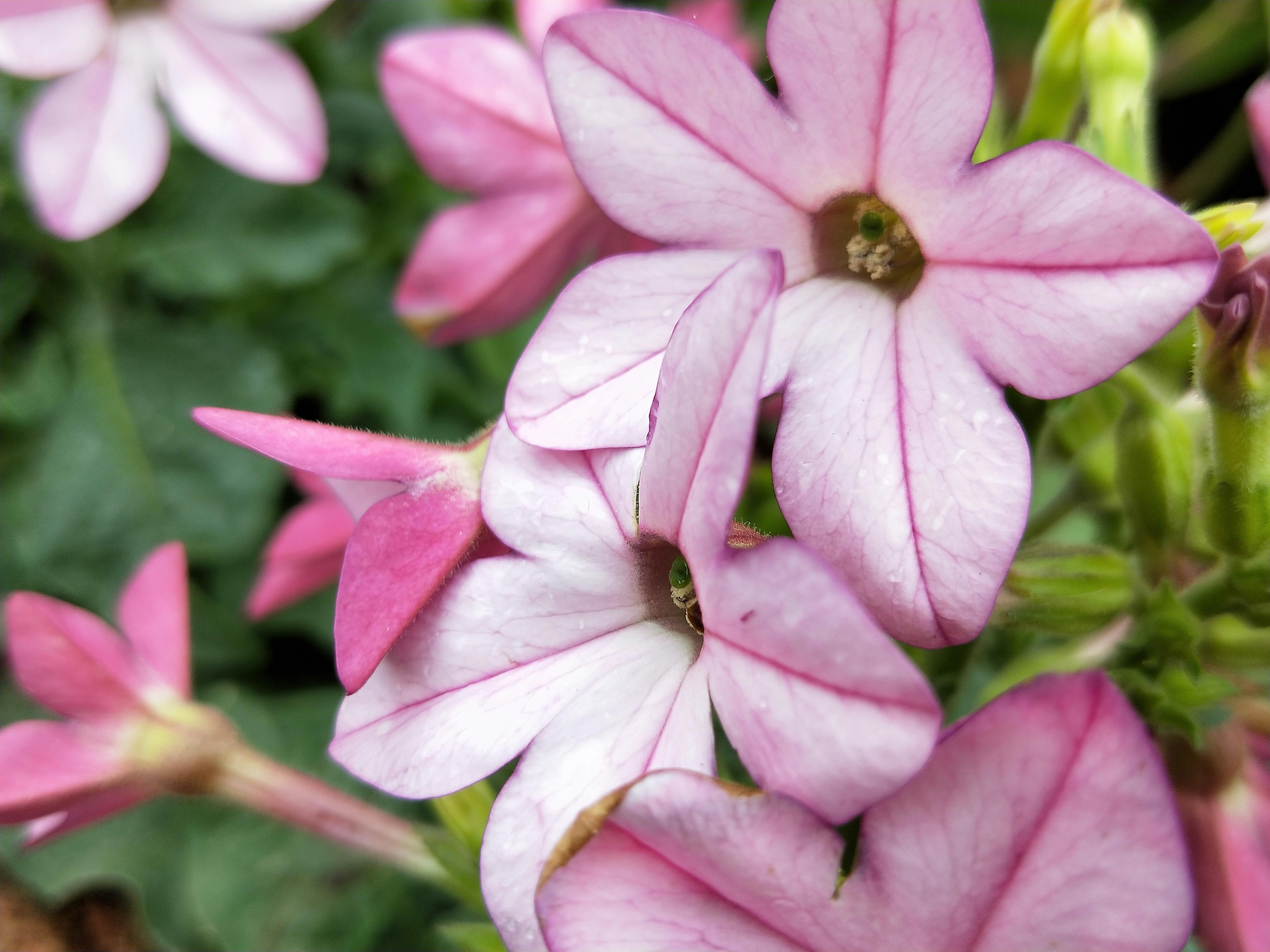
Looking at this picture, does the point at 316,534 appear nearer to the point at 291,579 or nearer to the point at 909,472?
the point at 291,579

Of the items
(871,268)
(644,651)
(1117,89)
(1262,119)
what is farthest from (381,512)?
(1262,119)

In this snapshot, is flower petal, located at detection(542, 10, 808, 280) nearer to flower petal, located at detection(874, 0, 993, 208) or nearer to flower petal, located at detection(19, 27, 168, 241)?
flower petal, located at detection(874, 0, 993, 208)

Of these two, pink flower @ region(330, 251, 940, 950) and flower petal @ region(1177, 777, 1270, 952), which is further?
flower petal @ region(1177, 777, 1270, 952)

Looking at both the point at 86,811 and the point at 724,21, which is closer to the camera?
the point at 86,811

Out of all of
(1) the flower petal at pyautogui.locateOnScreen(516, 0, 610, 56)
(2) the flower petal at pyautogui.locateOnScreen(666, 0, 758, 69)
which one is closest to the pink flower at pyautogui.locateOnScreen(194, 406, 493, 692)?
(1) the flower petal at pyautogui.locateOnScreen(516, 0, 610, 56)

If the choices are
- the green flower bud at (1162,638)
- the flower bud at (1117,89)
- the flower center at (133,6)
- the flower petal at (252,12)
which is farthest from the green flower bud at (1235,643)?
the flower center at (133,6)

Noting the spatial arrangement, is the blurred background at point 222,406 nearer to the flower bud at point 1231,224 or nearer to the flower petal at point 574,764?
the flower bud at point 1231,224
